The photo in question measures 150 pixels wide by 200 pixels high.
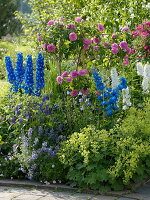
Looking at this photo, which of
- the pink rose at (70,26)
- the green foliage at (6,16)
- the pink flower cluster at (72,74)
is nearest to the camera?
the pink flower cluster at (72,74)

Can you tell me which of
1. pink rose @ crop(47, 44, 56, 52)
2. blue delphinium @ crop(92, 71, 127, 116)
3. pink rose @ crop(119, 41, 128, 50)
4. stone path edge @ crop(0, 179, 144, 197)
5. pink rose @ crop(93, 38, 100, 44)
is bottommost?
stone path edge @ crop(0, 179, 144, 197)

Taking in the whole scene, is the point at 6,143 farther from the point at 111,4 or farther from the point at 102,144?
the point at 111,4

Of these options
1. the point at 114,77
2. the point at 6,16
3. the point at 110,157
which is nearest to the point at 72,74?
the point at 114,77

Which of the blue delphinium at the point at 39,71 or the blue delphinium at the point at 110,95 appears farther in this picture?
the blue delphinium at the point at 39,71

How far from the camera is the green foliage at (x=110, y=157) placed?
3.80 m

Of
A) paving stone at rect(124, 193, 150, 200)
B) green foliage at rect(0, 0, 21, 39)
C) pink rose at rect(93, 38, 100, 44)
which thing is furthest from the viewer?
green foliage at rect(0, 0, 21, 39)

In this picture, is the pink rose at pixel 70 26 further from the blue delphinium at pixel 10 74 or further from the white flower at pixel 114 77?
the blue delphinium at pixel 10 74

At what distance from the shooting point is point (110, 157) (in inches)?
163

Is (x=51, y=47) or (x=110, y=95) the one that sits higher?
(x=51, y=47)

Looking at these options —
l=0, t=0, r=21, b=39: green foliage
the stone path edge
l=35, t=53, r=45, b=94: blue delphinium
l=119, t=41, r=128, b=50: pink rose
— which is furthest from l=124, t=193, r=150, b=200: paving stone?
l=0, t=0, r=21, b=39: green foliage

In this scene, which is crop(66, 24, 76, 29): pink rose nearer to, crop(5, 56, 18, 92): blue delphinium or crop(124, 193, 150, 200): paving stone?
crop(5, 56, 18, 92): blue delphinium

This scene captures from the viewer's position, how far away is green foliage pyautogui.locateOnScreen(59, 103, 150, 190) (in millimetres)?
3799

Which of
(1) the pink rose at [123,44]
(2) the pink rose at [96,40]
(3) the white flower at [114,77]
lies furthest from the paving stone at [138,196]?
(2) the pink rose at [96,40]

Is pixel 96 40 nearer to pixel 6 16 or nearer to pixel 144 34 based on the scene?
pixel 144 34
